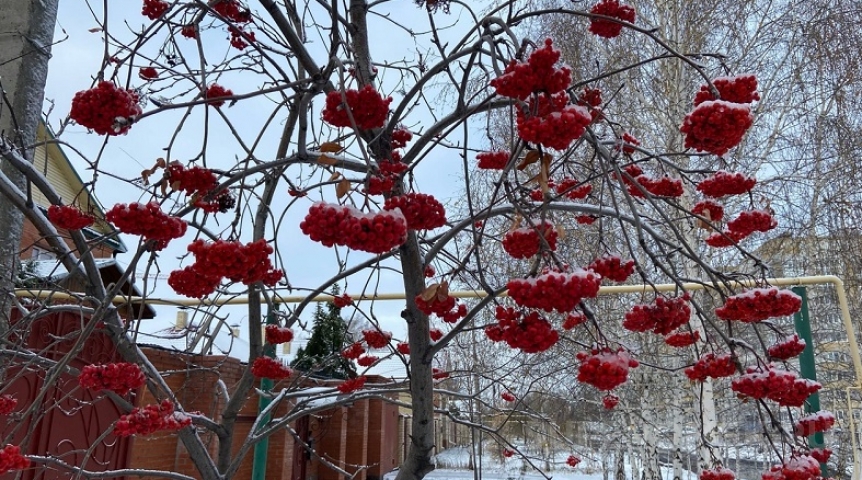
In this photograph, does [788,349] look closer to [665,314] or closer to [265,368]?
[665,314]

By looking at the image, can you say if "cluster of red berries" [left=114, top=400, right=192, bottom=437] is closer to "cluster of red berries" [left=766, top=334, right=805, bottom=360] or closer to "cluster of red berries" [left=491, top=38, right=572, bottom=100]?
"cluster of red berries" [left=491, top=38, right=572, bottom=100]

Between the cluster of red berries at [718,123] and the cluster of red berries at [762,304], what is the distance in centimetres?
49

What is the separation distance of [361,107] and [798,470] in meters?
1.37

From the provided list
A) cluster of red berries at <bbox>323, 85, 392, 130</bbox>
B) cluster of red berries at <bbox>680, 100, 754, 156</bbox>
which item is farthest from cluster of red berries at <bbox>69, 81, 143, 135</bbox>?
cluster of red berries at <bbox>680, 100, 754, 156</bbox>

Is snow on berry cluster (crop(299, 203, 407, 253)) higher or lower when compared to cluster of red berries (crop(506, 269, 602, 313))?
higher

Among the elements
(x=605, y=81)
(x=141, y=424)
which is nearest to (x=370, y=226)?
(x=141, y=424)

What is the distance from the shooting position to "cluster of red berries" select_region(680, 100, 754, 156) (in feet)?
4.07

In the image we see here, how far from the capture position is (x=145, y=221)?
1.41 m

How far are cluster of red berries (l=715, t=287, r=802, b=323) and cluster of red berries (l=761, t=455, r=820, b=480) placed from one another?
0.38 meters


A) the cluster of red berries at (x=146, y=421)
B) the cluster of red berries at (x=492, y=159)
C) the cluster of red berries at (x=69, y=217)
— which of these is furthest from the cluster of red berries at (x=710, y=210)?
the cluster of red berries at (x=69, y=217)

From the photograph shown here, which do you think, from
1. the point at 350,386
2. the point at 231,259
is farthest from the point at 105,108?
the point at 350,386

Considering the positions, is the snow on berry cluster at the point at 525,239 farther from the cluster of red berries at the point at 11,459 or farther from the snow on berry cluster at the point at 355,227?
the cluster of red berries at the point at 11,459

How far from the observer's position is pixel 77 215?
194 cm

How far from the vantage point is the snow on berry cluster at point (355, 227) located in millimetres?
1065
